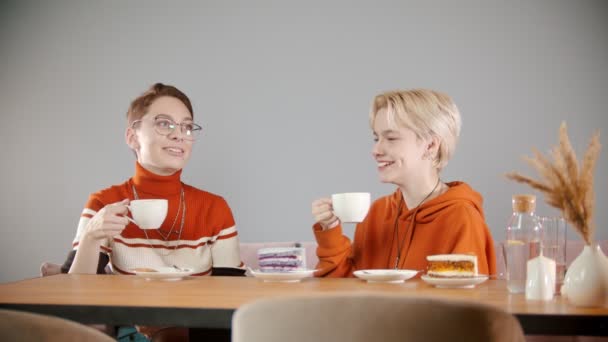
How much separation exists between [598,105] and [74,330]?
8.64ft

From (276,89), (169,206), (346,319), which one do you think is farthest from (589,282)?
(276,89)

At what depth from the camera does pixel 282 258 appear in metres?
2.61

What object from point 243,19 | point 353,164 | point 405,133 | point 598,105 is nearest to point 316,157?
point 353,164

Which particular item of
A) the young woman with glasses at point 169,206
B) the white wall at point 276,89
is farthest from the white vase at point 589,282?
the white wall at point 276,89

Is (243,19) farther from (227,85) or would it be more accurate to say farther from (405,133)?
(405,133)

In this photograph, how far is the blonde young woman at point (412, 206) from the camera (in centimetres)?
176

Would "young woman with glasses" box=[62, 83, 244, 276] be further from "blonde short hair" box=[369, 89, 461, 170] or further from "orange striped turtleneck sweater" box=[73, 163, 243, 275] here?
"blonde short hair" box=[369, 89, 461, 170]

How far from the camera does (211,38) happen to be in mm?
3180

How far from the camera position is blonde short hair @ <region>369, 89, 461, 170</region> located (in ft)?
6.23

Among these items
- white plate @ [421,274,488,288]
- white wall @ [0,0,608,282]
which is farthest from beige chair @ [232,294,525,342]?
white wall @ [0,0,608,282]

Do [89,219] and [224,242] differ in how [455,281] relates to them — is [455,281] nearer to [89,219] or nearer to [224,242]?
[224,242]

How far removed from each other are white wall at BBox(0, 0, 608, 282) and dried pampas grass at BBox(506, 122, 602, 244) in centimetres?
168

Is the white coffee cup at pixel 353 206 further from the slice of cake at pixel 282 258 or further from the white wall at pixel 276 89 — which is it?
the white wall at pixel 276 89

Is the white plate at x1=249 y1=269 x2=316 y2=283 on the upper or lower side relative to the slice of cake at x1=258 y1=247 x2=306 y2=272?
upper
